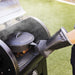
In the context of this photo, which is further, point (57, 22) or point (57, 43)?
point (57, 22)

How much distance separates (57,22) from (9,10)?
233 centimetres

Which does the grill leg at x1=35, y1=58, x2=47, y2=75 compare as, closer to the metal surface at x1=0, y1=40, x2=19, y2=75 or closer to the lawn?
the metal surface at x1=0, y1=40, x2=19, y2=75

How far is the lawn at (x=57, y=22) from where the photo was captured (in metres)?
1.80

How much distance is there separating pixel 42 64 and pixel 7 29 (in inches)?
18.7

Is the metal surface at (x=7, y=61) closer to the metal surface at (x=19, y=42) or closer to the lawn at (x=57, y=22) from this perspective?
the metal surface at (x=19, y=42)

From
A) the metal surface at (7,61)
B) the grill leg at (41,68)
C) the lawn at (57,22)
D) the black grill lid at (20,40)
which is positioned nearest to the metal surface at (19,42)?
the black grill lid at (20,40)

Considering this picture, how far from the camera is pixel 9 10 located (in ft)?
3.28

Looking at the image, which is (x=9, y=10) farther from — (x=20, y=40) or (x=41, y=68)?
(x=41, y=68)

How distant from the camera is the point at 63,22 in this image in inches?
126

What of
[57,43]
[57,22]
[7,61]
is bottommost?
[57,22]

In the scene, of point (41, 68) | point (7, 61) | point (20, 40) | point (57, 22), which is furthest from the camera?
Answer: point (57, 22)

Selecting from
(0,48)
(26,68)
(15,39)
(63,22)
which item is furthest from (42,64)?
(63,22)

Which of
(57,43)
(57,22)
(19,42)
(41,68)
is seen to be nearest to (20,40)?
(19,42)

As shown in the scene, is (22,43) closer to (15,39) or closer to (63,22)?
(15,39)
